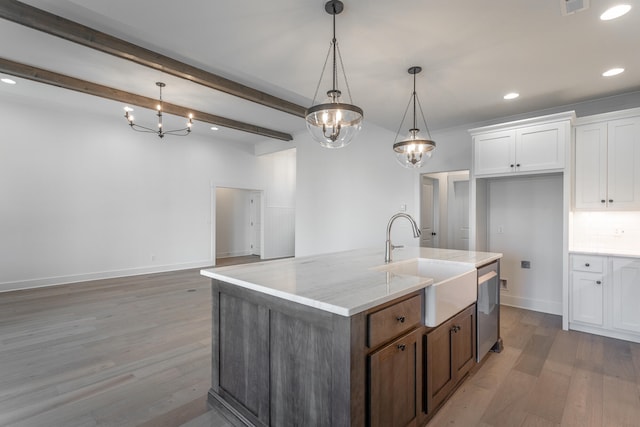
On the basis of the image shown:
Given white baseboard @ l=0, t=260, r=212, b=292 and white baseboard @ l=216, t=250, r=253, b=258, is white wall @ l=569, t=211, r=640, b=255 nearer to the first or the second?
white baseboard @ l=0, t=260, r=212, b=292

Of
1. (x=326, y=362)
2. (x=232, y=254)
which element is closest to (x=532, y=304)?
(x=326, y=362)

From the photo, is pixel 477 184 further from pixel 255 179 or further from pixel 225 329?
pixel 255 179

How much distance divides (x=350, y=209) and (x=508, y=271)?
300cm

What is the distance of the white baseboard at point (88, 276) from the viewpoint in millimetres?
5082

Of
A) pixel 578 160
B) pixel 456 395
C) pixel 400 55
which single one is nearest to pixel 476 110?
pixel 578 160

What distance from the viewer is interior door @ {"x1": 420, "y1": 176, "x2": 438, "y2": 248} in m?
5.32

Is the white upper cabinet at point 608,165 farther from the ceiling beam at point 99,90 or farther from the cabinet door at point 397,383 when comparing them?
the ceiling beam at point 99,90

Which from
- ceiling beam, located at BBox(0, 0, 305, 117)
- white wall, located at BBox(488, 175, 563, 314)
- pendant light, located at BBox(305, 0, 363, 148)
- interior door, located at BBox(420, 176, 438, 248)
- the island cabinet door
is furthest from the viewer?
interior door, located at BBox(420, 176, 438, 248)

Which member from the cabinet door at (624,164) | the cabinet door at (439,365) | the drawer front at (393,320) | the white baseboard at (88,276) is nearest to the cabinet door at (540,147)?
the cabinet door at (624,164)

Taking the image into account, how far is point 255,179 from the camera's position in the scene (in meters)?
8.36

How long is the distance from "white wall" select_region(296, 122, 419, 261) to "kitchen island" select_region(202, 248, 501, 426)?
342cm

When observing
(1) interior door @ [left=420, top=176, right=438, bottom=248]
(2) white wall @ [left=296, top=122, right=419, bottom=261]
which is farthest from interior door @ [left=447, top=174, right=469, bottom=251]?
(2) white wall @ [left=296, top=122, right=419, bottom=261]

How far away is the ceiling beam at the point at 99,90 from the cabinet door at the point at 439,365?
511cm

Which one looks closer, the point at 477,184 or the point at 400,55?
the point at 400,55
